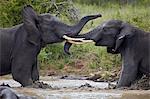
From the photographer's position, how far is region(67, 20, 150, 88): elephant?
43.0 ft

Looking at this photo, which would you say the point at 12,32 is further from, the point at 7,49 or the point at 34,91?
the point at 34,91

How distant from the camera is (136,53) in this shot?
13227 mm

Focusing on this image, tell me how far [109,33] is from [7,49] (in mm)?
2074

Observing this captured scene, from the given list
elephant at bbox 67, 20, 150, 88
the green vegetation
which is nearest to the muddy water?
elephant at bbox 67, 20, 150, 88

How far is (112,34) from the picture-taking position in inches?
532

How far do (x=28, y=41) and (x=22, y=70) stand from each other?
593 mm

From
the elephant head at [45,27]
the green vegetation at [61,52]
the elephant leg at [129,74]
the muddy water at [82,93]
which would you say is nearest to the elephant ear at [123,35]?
the elephant leg at [129,74]

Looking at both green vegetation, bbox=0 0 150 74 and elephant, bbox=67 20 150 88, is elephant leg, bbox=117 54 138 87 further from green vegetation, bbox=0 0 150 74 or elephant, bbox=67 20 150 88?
green vegetation, bbox=0 0 150 74

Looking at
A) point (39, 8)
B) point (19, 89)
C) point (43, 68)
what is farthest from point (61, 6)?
point (19, 89)

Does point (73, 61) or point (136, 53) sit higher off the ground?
point (136, 53)

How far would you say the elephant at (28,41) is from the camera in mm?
12867

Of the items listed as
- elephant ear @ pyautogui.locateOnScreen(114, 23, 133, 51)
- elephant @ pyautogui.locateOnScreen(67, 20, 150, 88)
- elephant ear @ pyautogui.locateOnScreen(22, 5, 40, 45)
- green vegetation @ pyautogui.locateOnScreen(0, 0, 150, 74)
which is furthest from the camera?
green vegetation @ pyautogui.locateOnScreen(0, 0, 150, 74)

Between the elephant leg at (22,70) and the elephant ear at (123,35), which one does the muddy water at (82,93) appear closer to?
the elephant leg at (22,70)

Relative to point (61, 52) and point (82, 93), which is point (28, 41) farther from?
point (61, 52)
